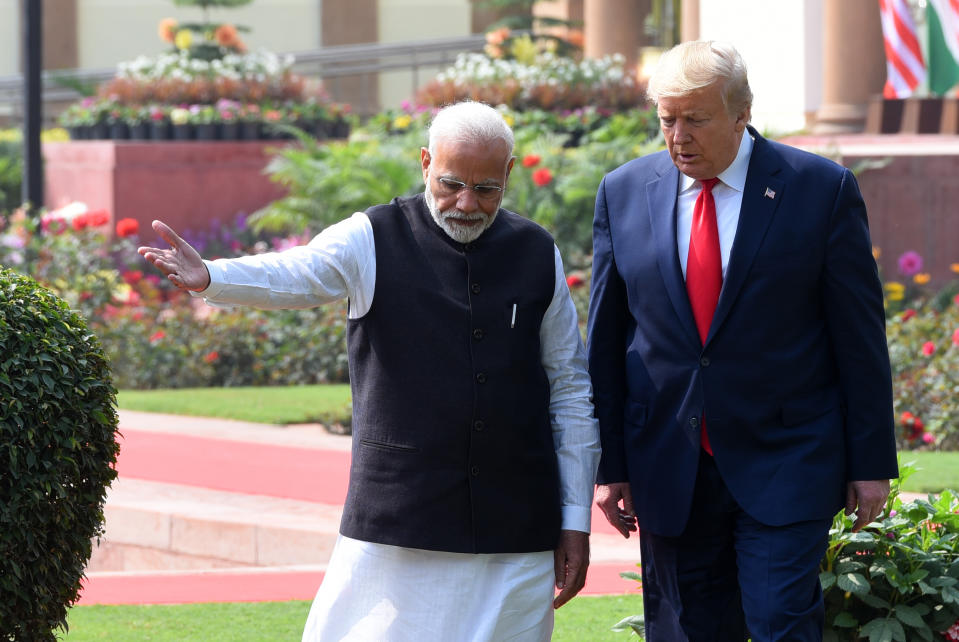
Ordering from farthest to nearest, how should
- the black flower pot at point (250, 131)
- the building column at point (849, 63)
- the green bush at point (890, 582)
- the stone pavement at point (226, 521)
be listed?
1. the black flower pot at point (250, 131)
2. the building column at point (849, 63)
3. the stone pavement at point (226, 521)
4. the green bush at point (890, 582)

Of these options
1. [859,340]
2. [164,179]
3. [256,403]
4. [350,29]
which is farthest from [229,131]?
[350,29]

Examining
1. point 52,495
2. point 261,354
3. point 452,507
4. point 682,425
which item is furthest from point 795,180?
point 261,354

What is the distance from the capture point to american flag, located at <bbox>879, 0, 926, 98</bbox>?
41.7ft

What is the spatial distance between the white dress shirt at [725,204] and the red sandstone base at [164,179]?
40.2ft

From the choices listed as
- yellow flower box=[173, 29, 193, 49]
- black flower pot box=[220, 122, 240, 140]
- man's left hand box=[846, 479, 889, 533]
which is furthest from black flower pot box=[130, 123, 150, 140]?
man's left hand box=[846, 479, 889, 533]

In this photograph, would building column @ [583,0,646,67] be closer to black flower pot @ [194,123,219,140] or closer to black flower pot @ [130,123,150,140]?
black flower pot @ [194,123,219,140]

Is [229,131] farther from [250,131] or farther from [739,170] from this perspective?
[739,170]

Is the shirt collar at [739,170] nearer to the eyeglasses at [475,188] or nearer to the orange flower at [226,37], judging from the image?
the eyeglasses at [475,188]

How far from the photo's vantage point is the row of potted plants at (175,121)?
16.6m

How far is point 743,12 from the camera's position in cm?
1418

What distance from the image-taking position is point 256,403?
1030 centimetres

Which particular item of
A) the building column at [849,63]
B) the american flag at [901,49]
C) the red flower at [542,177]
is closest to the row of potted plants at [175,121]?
the red flower at [542,177]

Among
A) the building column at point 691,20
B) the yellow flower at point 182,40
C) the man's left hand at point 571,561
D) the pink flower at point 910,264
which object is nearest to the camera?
the man's left hand at point 571,561

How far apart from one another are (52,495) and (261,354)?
7821 mm
